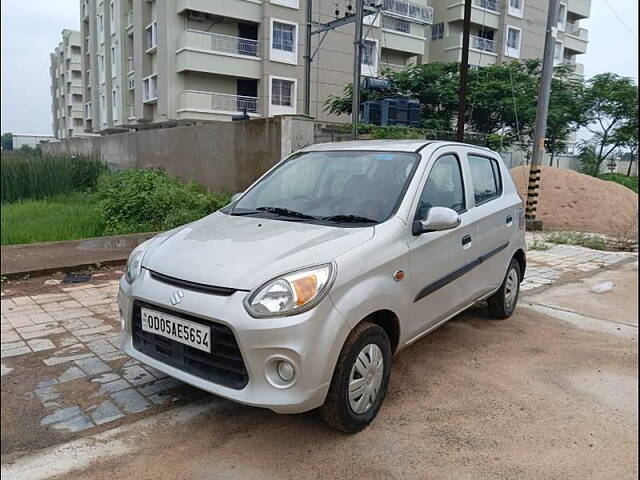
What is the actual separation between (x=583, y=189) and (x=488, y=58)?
2047 centimetres

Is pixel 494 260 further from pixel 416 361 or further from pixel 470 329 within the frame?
pixel 416 361

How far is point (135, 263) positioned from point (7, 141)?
2.08 metres

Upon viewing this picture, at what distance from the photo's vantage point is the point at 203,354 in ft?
8.80

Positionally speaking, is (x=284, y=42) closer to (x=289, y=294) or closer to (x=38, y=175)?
(x=289, y=294)

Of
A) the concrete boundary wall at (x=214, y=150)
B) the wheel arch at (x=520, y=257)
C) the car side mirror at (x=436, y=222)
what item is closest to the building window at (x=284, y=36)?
the concrete boundary wall at (x=214, y=150)

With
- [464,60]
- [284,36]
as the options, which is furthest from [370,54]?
[464,60]

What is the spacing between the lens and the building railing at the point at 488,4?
2409 cm

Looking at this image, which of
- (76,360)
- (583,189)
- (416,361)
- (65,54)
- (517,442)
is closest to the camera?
(65,54)

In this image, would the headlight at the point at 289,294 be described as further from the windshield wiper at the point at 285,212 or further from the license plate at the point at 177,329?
the windshield wiper at the point at 285,212

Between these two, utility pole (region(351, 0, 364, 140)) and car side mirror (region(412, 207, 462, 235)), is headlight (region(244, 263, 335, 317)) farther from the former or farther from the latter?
utility pole (region(351, 0, 364, 140))

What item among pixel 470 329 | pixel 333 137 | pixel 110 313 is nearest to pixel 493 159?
pixel 470 329

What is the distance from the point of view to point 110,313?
4676mm

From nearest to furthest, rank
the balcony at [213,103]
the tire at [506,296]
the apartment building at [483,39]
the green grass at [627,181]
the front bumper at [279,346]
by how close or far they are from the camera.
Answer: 1. the green grass at [627,181]
2. the front bumper at [279,346]
3. the tire at [506,296]
4. the balcony at [213,103]
5. the apartment building at [483,39]

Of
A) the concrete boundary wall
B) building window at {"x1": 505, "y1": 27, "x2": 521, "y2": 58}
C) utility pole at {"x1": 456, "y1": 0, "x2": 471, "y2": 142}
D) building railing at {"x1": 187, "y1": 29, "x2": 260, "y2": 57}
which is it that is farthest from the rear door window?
building window at {"x1": 505, "y1": 27, "x2": 521, "y2": 58}
